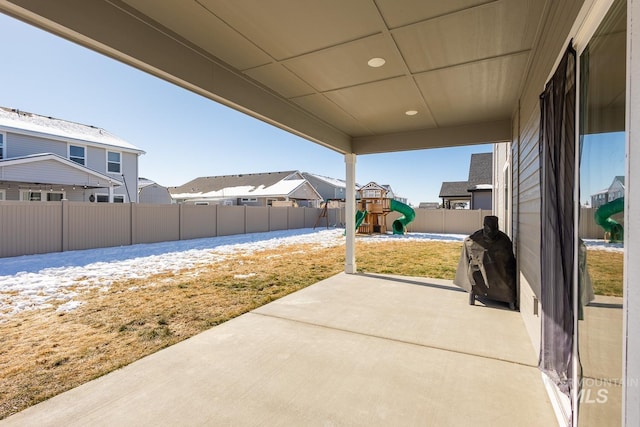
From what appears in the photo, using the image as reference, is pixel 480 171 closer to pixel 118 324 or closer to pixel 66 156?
pixel 118 324

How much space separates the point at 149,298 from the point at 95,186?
10357 mm

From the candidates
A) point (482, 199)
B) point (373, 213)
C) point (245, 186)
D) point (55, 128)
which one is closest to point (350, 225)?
point (373, 213)

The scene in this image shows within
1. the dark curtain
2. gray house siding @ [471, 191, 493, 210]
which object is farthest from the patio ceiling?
gray house siding @ [471, 191, 493, 210]

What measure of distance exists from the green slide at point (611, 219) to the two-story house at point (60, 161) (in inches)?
558

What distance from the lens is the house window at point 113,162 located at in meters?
13.3

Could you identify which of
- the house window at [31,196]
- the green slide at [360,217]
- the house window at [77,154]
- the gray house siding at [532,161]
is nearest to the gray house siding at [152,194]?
the house window at [77,154]

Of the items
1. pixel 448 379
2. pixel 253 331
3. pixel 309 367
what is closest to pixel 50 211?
pixel 253 331

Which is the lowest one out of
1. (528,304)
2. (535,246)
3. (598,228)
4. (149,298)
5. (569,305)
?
(149,298)

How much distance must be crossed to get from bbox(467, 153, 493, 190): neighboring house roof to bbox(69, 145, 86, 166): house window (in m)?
19.3

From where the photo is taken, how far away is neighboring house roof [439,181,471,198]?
65.4 ft

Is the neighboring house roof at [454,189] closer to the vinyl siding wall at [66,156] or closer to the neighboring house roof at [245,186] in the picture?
the neighboring house roof at [245,186]

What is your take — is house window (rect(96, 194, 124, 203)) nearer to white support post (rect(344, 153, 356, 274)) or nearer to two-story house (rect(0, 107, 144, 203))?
two-story house (rect(0, 107, 144, 203))

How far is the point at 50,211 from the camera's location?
823 cm

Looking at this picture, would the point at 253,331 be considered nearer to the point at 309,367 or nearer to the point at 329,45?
the point at 309,367
